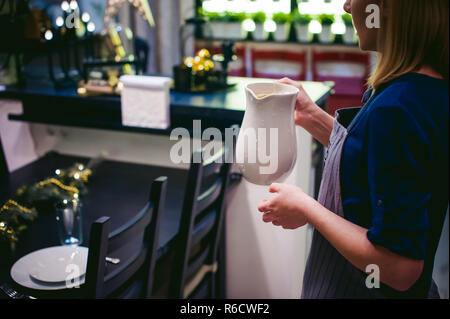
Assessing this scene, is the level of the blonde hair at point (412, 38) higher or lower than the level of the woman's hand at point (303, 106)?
higher

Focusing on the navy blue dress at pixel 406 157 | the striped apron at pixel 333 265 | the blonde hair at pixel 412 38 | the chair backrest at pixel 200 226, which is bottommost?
the chair backrest at pixel 200 226

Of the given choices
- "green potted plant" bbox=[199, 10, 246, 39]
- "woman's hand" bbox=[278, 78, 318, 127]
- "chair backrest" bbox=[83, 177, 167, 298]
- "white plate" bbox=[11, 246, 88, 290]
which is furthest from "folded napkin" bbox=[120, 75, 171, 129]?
"green potted plant" bbox=[199, 10, 246, 39]

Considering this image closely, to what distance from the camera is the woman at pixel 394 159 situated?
0.64 m

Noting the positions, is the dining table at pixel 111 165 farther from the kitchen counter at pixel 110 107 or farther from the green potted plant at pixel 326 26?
the green potted plant at pixel 326 26

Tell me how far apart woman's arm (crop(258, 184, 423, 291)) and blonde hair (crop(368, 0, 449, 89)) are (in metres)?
0.21

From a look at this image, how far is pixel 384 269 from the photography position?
2.27ft

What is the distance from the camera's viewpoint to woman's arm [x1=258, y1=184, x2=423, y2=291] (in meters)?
0.68

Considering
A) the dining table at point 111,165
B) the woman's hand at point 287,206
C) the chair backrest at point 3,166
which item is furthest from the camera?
the chair backrest at point 3,166

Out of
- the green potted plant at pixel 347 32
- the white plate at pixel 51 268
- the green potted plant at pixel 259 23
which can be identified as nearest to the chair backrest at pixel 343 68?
the green potted plant at pixel 347 32

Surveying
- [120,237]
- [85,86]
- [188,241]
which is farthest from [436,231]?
[85,86]

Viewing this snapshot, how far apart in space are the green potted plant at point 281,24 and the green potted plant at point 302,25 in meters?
0.09

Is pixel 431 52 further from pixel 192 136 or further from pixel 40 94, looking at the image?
pixel 40 94

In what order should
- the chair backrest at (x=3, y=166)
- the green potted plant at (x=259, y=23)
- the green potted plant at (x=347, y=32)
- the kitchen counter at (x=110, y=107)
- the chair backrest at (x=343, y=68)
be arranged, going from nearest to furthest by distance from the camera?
the kitchen counter at (x=110, y=107) → the chair backrest at (x=3, y=166) → the chair backrest at (x=343, y=68) → the green potted plant at (x=347, y=32) → the green potted plant at (x=259, y=23)

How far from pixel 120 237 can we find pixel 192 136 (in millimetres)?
Answer: 781
